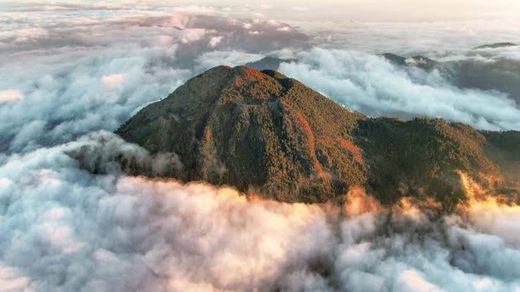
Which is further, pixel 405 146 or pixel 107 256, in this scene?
pixel 405 146

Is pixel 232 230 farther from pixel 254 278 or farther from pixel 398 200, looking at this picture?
pixel 398 200

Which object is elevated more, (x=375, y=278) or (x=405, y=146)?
(x=405, y=146)

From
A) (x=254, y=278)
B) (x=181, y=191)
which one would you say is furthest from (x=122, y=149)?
(x=254, y=278)

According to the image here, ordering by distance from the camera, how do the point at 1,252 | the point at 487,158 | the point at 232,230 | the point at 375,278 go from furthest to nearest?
1. the point at 487,158
2. the point at 232,230
3. the point at 1,252
4. the point at 375,278

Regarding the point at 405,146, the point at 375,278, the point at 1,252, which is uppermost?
the point at 405,146

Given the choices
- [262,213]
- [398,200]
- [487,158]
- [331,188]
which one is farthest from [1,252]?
[487,158]

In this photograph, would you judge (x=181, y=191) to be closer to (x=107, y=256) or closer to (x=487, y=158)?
(x=107, y=256)

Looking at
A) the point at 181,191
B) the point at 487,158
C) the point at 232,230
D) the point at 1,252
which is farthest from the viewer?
the point at 487,158
